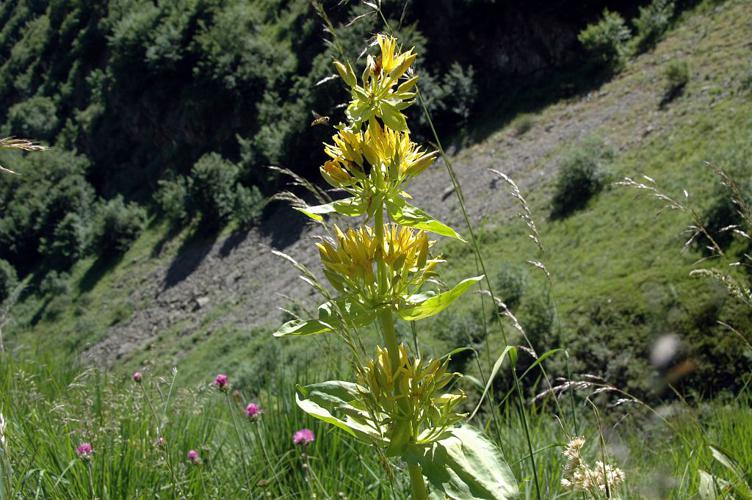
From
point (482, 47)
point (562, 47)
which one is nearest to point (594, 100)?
point (562, 47)

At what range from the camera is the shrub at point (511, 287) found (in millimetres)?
8945

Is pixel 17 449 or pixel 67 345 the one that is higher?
pixel 17 449

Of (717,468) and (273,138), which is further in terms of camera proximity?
(273,138)

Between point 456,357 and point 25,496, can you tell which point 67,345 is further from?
point 25,496

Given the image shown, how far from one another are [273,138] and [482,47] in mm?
6333

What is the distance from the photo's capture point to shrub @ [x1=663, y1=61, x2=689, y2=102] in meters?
12.2

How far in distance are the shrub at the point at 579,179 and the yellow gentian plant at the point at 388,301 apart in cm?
1026

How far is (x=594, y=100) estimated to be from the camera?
1399 centimetres

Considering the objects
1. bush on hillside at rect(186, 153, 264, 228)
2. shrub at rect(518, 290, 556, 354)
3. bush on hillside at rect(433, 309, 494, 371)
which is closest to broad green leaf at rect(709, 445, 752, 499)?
shrub at rect(518, 290, 556, 354)

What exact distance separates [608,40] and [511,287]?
8158mm

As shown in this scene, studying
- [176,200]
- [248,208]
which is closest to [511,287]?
[248,208]

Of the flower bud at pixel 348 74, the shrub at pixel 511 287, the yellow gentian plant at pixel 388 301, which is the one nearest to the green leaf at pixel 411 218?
the yellow gentian plant at pixel 388 301

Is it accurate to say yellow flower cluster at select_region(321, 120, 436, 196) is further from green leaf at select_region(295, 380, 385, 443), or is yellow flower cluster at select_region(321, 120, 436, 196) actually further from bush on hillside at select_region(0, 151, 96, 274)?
bush on hillside at select_region(0, 151, 96, 274)

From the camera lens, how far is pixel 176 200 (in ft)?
69.5
